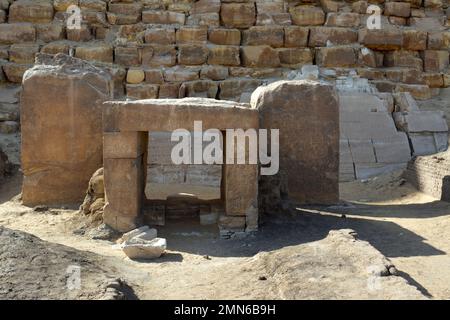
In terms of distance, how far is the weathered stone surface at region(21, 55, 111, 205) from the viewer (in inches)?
326

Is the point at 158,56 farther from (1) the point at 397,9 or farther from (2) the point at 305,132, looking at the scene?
(2) the point at 305,132

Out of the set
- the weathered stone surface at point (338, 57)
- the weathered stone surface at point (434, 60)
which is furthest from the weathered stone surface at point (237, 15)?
the weathered stone surface at point (434, 60)

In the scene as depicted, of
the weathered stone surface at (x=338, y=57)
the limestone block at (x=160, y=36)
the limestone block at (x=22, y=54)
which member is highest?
the limestone block at (x=160, y=36)

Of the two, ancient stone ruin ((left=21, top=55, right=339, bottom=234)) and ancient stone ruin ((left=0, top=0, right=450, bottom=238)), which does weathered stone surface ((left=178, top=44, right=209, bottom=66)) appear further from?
ancient stone ruin ((left=21, top=55, right=339, bottom=234))

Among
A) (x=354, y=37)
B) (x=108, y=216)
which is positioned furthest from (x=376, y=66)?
(x=108, y=216)

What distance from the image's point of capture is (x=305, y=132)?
328 inches

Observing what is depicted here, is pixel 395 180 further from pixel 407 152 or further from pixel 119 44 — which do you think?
pixel 119 44

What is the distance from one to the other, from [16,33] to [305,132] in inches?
433

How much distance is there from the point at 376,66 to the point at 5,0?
37.3ft

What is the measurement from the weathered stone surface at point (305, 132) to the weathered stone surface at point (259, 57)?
7.76 m

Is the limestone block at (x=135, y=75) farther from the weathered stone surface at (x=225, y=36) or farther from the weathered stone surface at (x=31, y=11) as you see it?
the weathered stone surface at (x=31, y=11)

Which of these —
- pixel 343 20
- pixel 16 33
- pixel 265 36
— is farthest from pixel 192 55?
pixel 16 33

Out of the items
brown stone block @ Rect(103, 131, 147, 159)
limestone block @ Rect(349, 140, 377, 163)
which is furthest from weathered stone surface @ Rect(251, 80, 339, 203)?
limestone block @ Rect(349, 140, 377, 163)

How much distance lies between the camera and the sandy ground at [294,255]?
438cm
